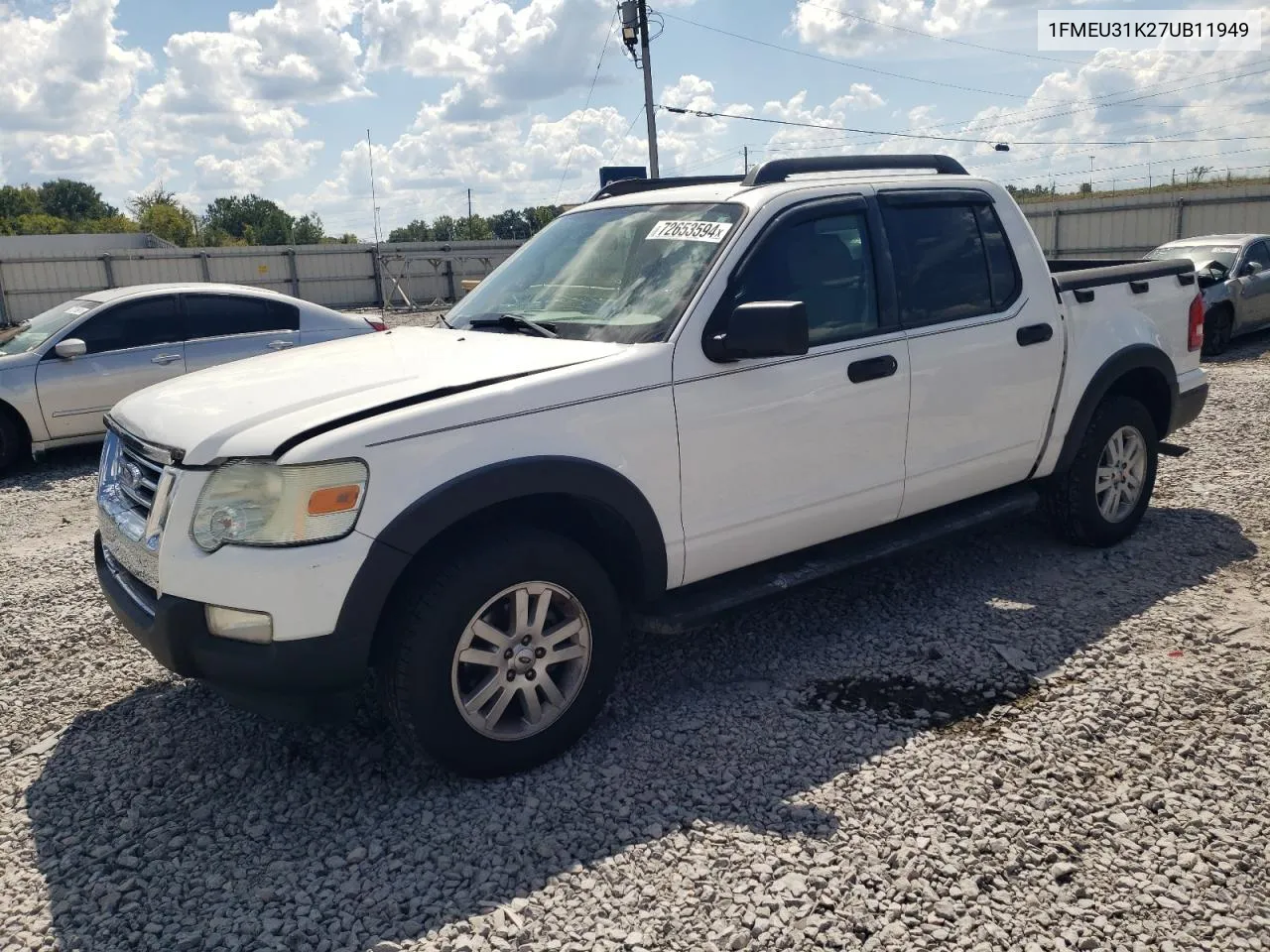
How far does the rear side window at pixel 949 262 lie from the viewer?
4.52 meters

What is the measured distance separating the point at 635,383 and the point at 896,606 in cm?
217

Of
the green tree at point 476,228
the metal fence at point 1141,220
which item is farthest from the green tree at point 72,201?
the metal fence at point 1141,220

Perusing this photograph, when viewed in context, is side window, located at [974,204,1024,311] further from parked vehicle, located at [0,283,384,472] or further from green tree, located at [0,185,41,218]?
green tree, located at [0,185,41,218]

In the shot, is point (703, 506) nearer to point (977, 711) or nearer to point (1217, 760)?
point (977, 711)

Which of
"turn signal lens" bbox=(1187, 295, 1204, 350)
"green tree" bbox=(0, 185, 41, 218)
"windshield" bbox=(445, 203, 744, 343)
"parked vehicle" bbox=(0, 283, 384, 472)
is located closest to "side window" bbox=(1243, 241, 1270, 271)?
"turn signal lens" bbox=(1187, 295, 1204, 350)

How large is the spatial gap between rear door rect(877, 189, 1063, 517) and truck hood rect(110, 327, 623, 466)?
1.57m

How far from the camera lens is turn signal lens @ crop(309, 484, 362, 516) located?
3049mm

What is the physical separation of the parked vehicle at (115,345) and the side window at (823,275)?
6.31 meters

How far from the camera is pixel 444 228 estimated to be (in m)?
81.9

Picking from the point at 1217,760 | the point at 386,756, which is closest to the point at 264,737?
the point at 386,756

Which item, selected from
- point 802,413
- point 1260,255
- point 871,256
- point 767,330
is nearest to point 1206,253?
point 1260,255

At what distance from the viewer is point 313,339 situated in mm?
9938

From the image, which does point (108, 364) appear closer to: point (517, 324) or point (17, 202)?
point (517, 324)

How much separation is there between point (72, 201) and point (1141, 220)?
106 meters
